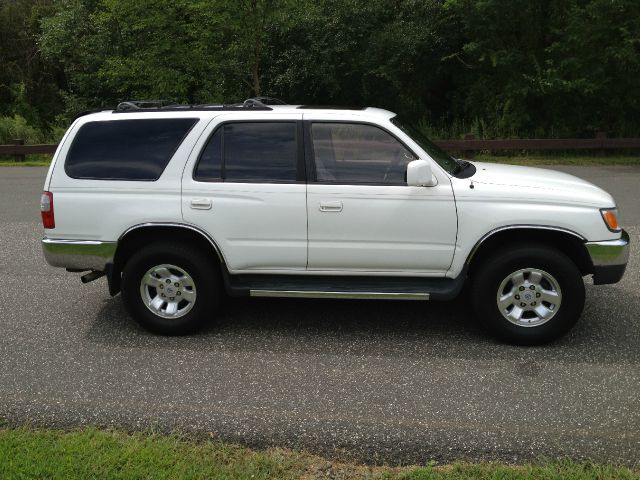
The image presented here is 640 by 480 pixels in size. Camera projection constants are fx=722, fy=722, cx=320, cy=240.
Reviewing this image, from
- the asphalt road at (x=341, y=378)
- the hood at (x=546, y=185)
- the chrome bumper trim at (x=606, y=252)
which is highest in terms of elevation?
the hood at (x=546, y=185)

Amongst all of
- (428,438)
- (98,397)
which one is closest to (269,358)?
(98,397)

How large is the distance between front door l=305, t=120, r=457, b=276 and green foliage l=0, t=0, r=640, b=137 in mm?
16771

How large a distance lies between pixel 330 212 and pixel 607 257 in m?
2.10

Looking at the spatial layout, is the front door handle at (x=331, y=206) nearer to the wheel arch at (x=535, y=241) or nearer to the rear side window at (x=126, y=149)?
the wheel arch at (x=535, y=241)

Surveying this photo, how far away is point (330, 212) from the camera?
18.2 feet

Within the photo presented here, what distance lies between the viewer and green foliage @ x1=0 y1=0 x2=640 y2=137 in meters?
21.8

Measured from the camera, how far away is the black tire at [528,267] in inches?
212

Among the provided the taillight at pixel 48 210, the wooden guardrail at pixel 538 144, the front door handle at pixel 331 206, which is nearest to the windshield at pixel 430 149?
the front door handle at pixel 331 206

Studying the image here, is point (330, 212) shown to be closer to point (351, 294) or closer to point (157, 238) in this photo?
point (351, 294)

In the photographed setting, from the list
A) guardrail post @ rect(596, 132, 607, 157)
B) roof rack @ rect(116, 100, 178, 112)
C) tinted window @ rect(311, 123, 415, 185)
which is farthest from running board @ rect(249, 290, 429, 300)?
guardrail post @ rect(596, 132, 607, 157)

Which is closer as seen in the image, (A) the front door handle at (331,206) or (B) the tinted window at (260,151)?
(A) the front door handle at (331,206)

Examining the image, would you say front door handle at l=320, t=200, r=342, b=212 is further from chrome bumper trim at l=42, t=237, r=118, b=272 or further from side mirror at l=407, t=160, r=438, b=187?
chrome bumper trim at l=42, t=237, r=118, b=272

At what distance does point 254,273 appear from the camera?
5754 mm

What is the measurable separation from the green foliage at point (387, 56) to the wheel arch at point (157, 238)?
17557 mm
